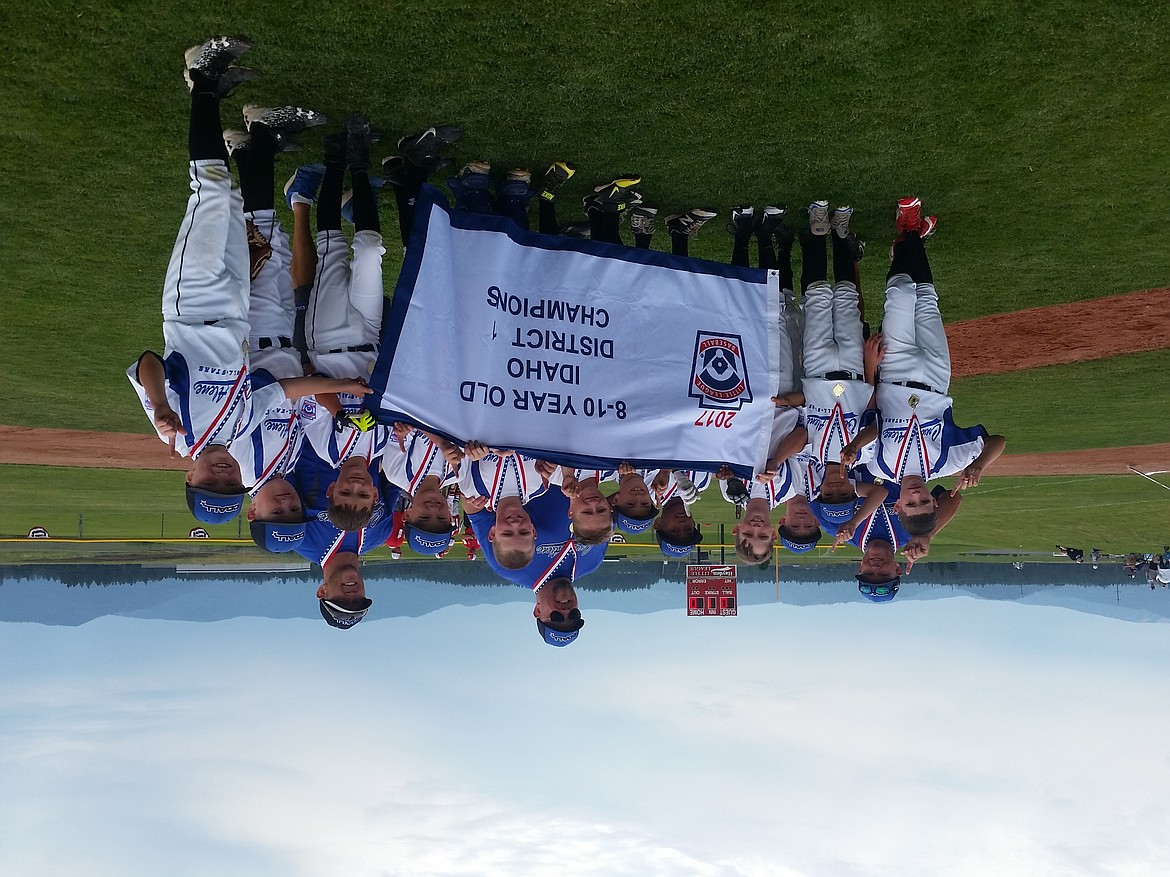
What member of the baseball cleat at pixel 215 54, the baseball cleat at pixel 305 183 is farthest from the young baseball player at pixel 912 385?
the baseball cleat at pixel 215 54

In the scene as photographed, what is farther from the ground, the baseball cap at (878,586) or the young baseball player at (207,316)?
the young baseball player at (207,316)

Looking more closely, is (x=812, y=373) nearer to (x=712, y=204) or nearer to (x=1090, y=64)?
(x=712, y=204)

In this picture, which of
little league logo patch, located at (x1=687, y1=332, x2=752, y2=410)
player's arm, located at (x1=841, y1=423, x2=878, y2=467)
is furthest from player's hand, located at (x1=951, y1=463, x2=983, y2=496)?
little league logo patch, located at (x1=687, y1=332, x2=752, y2=410)

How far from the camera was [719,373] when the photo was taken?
552cm

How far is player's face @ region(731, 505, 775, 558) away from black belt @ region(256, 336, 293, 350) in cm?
332

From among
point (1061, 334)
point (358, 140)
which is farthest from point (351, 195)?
point (1061, 334)

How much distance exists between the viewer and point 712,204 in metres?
5.95

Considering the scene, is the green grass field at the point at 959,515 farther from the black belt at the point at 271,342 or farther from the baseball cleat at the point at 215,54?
the baseball cleat at the point at 215,54

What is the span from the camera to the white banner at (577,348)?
4793 mm

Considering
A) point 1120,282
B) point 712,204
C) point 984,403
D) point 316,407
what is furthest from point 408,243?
point 984,403

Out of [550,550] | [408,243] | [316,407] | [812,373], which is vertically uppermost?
[408,243]

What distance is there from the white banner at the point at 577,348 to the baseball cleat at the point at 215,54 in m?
1.19

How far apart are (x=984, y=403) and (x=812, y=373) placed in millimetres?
4569

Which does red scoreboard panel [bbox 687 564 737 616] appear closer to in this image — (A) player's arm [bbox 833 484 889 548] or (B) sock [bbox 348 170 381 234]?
(A) player's arm [bbox 833 484 889 548]
